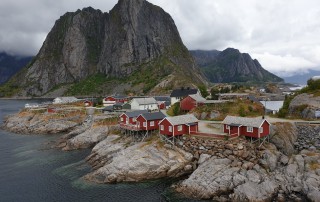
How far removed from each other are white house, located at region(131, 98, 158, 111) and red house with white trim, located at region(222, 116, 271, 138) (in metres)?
42.5

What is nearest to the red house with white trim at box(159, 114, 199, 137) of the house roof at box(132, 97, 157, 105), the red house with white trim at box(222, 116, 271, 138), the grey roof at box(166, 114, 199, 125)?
the grey roof at box(166, 114, 199, 125)

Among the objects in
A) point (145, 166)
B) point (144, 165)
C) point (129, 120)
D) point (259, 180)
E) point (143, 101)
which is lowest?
point (259, 180)

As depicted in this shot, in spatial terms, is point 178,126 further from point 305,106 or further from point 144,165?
point 305,106

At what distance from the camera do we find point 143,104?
89312 mm

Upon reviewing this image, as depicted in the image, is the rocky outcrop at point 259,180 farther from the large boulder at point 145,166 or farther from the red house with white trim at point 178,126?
the red house with white trim at point 178,126

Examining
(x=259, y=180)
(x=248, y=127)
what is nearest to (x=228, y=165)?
(x=259, y=180)

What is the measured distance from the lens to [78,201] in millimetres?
38562

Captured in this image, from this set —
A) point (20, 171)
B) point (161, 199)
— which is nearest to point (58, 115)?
point (20, 171)

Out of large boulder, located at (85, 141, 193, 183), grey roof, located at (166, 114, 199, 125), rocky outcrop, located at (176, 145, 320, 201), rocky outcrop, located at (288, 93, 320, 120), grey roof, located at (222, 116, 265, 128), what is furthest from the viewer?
rocky outcrop, located at (288, 93, 320, 120)

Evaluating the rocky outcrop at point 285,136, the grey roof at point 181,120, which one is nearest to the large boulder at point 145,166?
the grey roof at point 181,120

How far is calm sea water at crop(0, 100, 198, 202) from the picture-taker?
3975 cm

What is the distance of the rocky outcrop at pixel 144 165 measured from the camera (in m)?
44.7

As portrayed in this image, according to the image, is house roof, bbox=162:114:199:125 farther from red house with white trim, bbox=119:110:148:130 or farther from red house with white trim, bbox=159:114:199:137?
red house with white trim, bbox=119:110:148:130

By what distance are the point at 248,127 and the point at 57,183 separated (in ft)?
105
